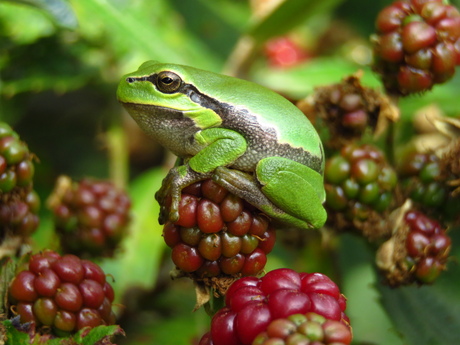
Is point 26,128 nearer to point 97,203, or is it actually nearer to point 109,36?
point 109,36

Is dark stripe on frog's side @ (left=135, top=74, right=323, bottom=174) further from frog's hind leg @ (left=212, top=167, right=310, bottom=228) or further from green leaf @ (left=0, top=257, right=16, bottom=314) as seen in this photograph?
green leaf @ (left=0, top=257, right=16, bottom=314)

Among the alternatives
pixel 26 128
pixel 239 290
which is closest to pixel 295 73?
pixel 26 128

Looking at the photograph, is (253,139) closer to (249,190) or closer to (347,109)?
(249,190)

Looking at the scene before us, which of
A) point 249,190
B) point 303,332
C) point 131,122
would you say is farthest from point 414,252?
point 131,122

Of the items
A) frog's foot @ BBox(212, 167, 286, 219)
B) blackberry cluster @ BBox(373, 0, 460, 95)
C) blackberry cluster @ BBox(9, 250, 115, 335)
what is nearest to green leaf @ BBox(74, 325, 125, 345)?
blackberry cluster @ BBox(9, 250, 115, 335)

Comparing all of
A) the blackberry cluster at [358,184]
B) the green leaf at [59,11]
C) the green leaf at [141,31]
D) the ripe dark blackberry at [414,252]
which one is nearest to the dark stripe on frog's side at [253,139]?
the blackberry cluster at [358,184]
